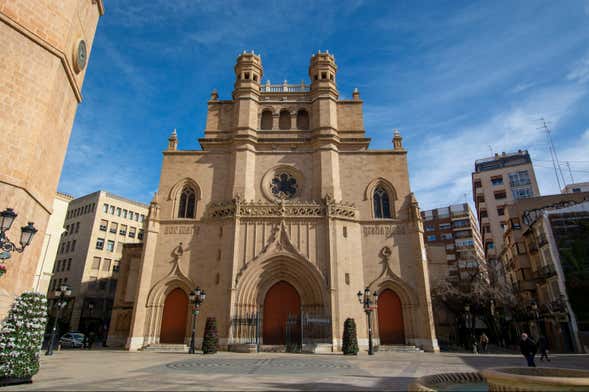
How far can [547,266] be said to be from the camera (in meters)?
29.2

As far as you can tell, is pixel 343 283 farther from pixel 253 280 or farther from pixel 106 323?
pixel 106 323

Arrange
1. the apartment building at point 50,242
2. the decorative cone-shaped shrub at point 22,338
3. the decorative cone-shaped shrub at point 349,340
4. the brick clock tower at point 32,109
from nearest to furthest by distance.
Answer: the decorative cone-shaped shrub at point 22,338
the brick clock tower at point 32,109
the decorative cone-shaped shrub at point 349,340
the apartment building at point 50,242

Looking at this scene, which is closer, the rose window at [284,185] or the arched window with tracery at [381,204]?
the arched window with tracery at [381,204]

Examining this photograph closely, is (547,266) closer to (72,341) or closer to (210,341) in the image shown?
(210,341)

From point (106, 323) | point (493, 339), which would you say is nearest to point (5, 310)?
point (106, 323)

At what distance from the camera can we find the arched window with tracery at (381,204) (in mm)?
26458

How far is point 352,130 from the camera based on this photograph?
29406 mm

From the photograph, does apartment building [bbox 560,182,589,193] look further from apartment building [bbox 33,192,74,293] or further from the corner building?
apartment building [bbox 33,192,74,293]

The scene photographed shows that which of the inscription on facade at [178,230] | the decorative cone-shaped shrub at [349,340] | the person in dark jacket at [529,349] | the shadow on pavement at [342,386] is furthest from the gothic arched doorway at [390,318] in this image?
the shadow on pavement at [342,386]

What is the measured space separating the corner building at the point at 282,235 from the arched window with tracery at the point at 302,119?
805 millimetres

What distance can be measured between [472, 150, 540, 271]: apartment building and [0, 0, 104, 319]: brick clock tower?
52.3 m

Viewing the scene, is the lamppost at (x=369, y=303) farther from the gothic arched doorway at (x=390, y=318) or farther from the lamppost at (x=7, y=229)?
the lamppost at (x=7, y=229)

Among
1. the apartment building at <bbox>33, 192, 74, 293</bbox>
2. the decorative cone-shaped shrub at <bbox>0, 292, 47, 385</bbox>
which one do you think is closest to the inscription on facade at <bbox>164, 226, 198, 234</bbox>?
the apartment building at <bbox>33, 192, 74, 293</bbox>

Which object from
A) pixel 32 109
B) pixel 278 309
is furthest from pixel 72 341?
pixel 32 109
